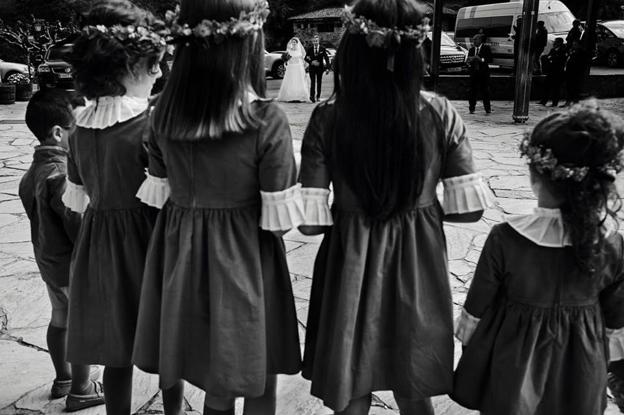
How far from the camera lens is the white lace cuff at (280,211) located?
1.94 metres

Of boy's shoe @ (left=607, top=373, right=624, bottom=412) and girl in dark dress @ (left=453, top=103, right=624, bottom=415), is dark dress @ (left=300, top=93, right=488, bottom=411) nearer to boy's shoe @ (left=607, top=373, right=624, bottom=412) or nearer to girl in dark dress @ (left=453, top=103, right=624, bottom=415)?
girl in dark dress @ (left=453, top=103, right=624, bottom=415)

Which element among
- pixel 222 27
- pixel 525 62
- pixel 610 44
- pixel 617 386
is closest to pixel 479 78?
pixel 525 62

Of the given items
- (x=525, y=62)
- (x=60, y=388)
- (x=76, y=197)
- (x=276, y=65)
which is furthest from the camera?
(x=276, y=65)

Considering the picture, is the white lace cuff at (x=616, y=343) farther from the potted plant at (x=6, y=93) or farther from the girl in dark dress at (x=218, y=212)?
the potted plant at (x=6, y=93)

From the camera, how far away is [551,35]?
2008 centimetres

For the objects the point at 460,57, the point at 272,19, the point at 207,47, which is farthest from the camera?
the point at 272,19

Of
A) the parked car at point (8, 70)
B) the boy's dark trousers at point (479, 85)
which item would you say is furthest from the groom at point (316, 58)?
the parked car at point (8, 70)

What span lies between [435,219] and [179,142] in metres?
0.83

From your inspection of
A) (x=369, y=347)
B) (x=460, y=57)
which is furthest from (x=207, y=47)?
(x=460, y=57)

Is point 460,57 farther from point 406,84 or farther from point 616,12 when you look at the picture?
point 406,84

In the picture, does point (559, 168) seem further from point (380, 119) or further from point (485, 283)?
point (380, 119)

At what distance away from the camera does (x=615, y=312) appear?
77.7 inches

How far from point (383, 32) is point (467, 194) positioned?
558 mm

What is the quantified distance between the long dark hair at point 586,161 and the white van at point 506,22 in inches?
763
